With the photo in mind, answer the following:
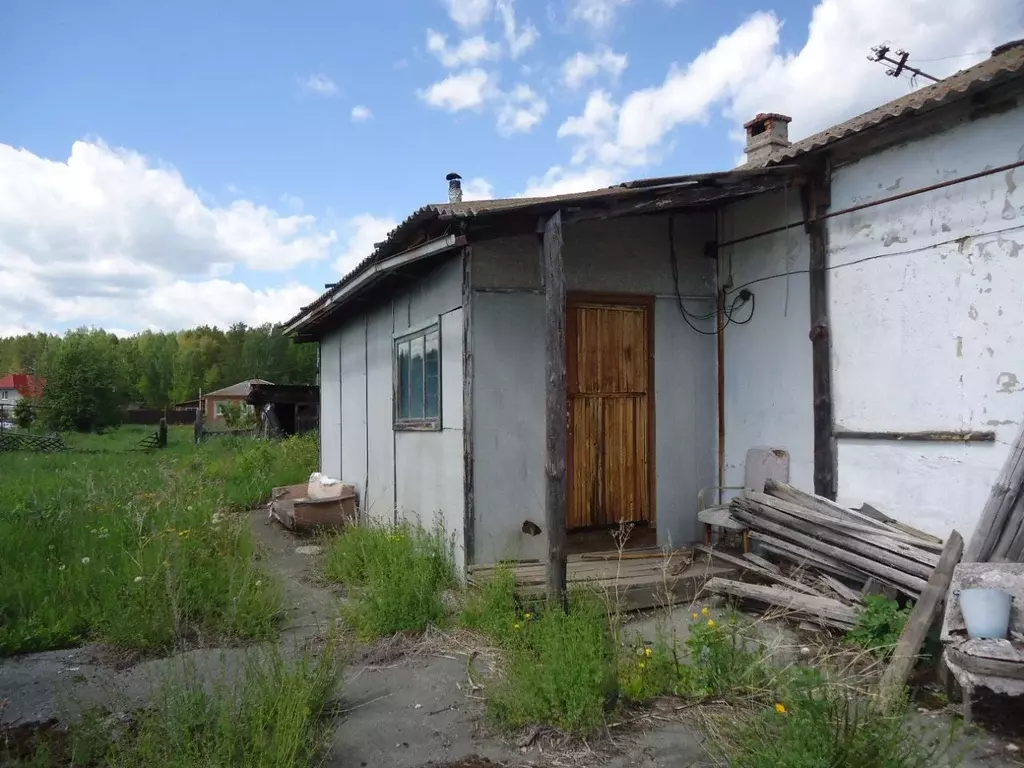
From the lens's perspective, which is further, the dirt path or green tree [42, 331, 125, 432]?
green tree [42, 331, 125, 432]

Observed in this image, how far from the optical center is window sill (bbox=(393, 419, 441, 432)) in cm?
719

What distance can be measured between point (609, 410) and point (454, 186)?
3737 mm

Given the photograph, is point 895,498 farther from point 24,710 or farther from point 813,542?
point 24,710

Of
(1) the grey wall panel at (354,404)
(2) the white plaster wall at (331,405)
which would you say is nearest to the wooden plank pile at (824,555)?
(1) the grey wall panel at (354,404)

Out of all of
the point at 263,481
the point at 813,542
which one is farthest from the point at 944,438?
the point at 263,481

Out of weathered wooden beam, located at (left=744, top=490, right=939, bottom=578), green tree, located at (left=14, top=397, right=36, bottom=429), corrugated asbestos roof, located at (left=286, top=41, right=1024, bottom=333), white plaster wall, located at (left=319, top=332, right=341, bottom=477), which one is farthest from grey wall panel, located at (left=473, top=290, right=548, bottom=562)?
green tree, located at (left=14, top=397, right=36, bottom=429)

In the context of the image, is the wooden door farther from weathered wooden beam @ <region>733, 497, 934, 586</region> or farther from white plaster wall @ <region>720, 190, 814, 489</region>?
weathered wooden beam @ <region>733, 497, 934, 586</region>

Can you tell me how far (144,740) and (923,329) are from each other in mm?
5532

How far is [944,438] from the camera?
5.09 m

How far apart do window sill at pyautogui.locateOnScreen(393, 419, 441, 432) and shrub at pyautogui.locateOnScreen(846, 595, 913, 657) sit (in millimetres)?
4025

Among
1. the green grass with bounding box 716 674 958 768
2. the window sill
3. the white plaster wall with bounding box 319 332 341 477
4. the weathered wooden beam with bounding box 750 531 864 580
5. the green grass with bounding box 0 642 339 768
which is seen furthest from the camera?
the white plaster wall with bounding box 319 332 341 477

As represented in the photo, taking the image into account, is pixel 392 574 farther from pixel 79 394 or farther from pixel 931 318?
pixel 79 394

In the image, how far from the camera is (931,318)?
522 centimetres

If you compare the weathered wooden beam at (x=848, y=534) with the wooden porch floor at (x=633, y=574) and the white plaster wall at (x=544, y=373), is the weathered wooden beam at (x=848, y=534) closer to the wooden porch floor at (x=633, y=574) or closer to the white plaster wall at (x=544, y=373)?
the wooden porch floor at (x=633, y=574)
